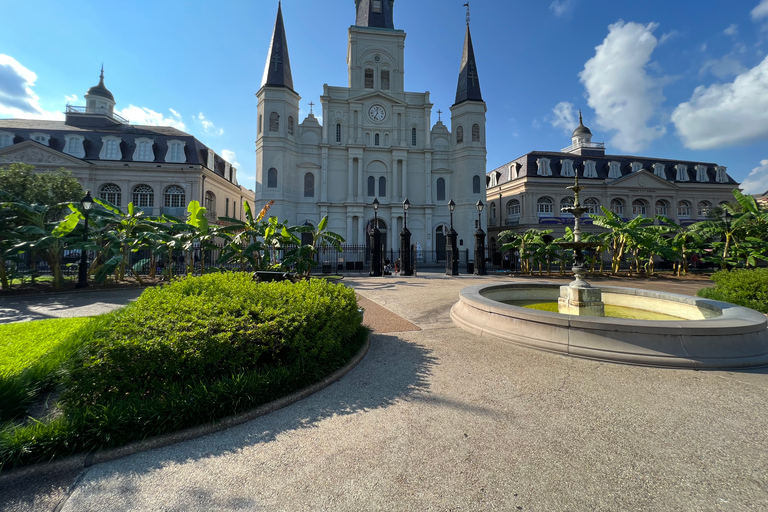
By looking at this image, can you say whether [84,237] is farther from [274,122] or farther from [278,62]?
[278,62]

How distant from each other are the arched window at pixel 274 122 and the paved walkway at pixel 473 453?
31.8m

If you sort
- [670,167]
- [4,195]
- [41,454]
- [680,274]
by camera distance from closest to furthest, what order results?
[41,454] → [4,195] → [680,274] → [670,167]

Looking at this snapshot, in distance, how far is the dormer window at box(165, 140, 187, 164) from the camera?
32.3 meters

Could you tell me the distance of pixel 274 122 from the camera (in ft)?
99.6

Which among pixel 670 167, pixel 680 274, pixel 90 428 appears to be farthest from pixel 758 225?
pixel 670 167

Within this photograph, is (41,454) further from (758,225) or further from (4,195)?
(758,225)

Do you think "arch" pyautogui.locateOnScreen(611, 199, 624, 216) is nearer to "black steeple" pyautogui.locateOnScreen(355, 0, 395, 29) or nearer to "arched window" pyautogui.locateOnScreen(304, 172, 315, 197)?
"black steeple" pyautogui.locateOnScreen(355, 0, 395, 29)

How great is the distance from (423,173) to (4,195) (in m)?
30.6

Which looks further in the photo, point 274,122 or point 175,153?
point 175,153

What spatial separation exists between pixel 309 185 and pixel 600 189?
119ft

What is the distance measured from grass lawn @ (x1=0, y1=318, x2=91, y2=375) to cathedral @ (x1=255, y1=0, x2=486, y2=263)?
26.1 m

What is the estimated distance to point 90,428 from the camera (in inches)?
100

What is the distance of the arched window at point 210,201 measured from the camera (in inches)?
1345

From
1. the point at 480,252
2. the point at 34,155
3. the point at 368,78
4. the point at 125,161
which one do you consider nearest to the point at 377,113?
the point at 368,78
